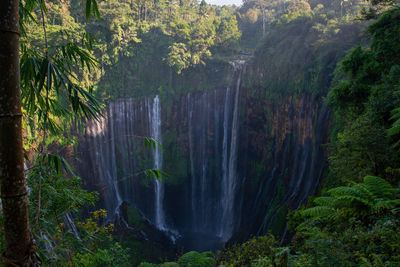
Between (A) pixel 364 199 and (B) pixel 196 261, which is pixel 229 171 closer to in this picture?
(B) pixel 196 261

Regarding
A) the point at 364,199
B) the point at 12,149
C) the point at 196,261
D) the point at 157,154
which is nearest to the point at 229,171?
the point at 157,154

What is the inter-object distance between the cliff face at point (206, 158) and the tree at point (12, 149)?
45.8ft

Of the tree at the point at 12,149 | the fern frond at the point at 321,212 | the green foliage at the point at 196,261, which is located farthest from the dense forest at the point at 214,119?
the tree at the point at 12,149

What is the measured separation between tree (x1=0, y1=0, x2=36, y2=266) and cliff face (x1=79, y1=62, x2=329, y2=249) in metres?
14.0

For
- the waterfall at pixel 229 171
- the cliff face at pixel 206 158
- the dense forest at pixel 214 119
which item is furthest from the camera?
the waterfall at pixel 229 171

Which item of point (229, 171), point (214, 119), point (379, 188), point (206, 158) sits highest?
point (379, 188)

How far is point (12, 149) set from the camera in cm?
168

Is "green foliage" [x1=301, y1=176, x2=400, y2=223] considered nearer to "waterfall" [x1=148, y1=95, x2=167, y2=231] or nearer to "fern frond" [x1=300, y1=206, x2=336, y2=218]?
"fern frond" [x1=300, y1=206, x2=336, y2=218]

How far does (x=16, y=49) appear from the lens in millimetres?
1670

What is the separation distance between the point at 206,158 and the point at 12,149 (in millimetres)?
19536

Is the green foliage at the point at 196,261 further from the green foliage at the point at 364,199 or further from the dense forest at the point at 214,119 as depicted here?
the green foliage at the point at 364,199

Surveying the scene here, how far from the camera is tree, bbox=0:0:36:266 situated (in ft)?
5.31

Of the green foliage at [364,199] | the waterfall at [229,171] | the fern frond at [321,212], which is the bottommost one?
the waterfall at [229,171]

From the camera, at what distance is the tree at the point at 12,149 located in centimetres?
162
